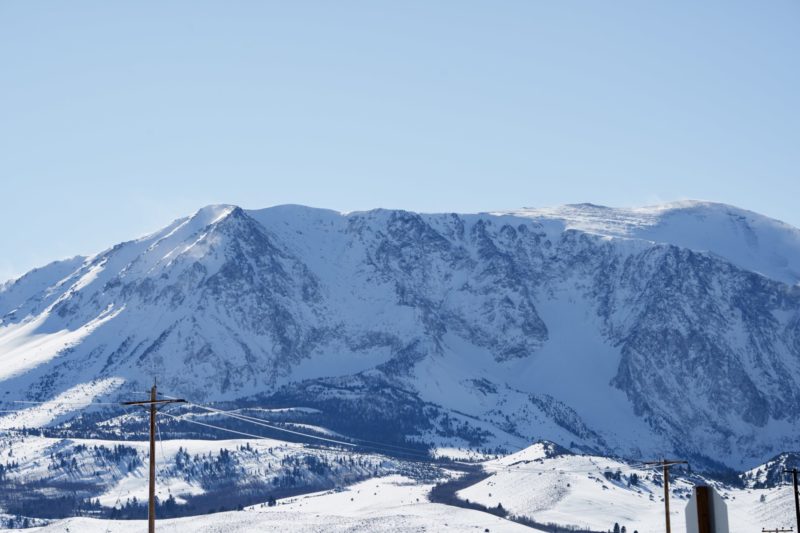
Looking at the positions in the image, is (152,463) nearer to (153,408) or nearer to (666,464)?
(153,408)

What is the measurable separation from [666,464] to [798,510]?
916 centimetres

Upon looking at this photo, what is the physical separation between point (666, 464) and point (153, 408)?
4254 cm

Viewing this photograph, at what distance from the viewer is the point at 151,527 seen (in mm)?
60312

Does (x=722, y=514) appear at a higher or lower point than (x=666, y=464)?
higher

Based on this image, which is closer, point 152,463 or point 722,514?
point 722,514

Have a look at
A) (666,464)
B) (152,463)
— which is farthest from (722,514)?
(666,464)

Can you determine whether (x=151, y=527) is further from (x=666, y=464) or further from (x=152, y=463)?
(x=666, y=464)

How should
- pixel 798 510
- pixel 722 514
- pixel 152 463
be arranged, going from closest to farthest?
pixel 722 514 < pixel 152 463 < pixel 798 510

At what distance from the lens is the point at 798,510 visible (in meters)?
90.8

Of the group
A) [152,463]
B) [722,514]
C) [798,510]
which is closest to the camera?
[722,514]

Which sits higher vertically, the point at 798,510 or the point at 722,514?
the point at 722,514

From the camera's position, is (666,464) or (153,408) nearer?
(153,408)

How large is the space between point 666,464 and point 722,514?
7741 cm

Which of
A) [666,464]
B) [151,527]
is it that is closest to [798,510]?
[666,464]
